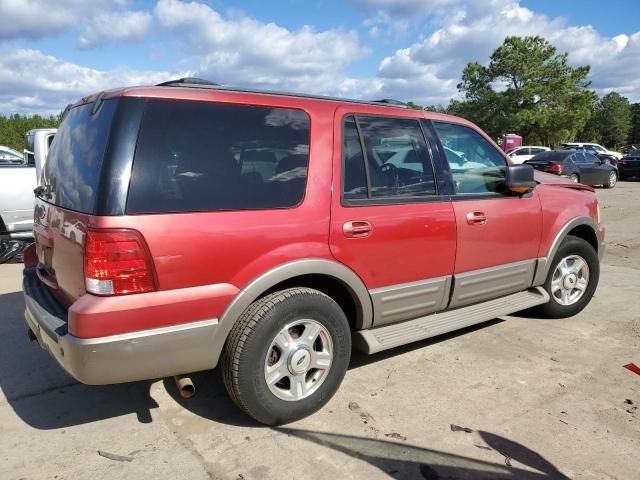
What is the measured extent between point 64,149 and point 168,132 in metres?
0.91

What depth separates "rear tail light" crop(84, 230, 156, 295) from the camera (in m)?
2.49

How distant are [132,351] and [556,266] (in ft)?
12.4

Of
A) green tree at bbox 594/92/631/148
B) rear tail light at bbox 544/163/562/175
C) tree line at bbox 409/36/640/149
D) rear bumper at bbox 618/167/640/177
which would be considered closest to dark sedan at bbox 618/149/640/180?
rear bumper at bbox 618/167/640/177

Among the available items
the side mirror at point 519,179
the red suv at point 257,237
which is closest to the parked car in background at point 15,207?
the red suv at point 257,237

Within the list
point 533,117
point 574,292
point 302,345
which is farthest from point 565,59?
point 302,345

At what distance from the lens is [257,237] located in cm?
284

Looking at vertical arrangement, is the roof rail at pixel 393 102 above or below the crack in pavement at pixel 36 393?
above

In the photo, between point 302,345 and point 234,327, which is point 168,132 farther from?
point 302,345

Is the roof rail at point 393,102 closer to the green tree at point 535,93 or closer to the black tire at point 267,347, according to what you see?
the black tire at point 267,347

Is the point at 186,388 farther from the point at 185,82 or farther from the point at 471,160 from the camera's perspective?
the point at 471,160

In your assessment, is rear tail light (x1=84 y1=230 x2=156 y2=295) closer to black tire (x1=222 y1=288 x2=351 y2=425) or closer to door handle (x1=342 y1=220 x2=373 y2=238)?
black tire (x1=222 y1=288 x2=351 y2=425)

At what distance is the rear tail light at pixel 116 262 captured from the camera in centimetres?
249

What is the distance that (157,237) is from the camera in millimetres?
2535

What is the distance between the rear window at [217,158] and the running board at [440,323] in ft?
3.57
